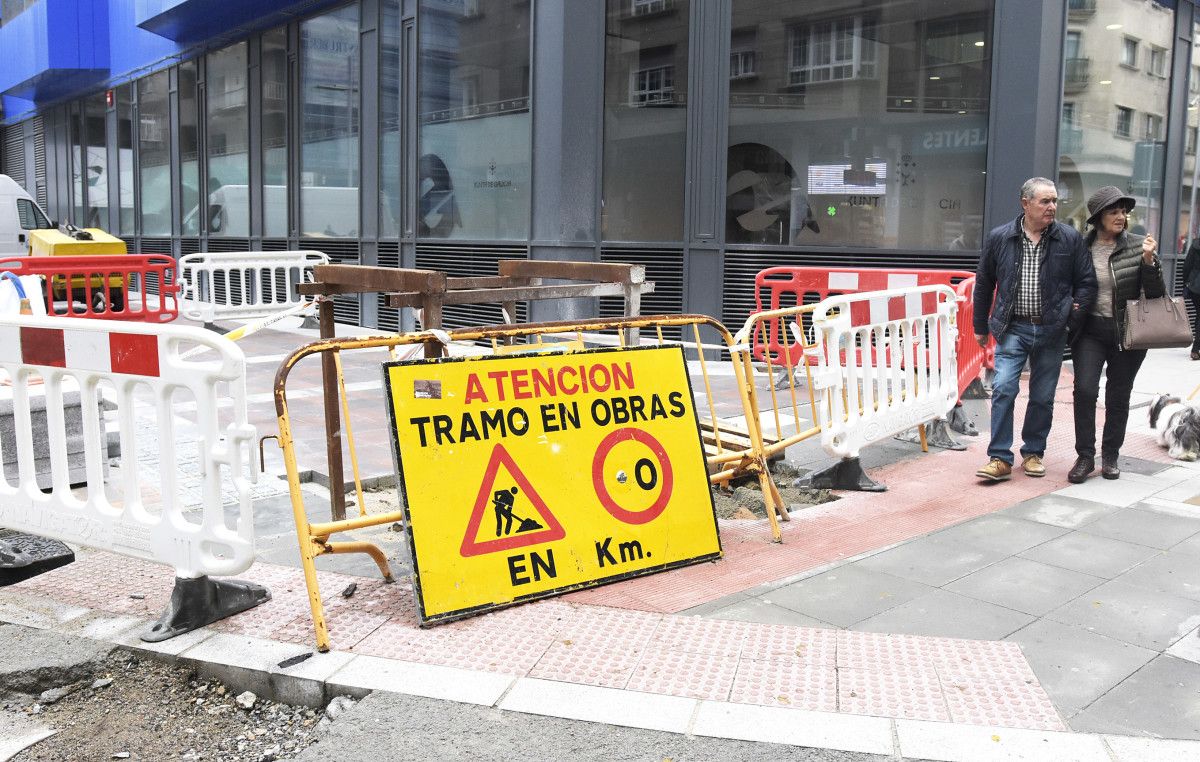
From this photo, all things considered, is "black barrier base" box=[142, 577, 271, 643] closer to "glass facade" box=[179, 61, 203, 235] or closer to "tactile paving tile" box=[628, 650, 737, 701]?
"tactile paving tile" box=[628, 650, 737, 701]

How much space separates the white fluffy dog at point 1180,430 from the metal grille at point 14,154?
1349 inches

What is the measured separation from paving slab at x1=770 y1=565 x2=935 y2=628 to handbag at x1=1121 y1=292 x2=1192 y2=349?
2.70 metres

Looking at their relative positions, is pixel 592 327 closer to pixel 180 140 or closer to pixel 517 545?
pixel 517 545

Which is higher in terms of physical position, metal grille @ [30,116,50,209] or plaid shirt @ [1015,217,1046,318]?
metal grille @ [30,116,50,209]

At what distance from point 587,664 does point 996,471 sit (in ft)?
12.3

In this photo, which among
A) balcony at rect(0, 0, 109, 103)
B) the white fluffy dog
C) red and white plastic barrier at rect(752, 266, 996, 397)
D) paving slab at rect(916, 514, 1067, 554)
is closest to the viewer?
paving slab at rect(916, 514, 1067, 554)

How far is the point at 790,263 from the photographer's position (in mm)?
12227

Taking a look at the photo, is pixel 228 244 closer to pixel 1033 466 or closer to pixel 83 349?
pixel 83 349

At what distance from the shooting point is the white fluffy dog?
7.39m

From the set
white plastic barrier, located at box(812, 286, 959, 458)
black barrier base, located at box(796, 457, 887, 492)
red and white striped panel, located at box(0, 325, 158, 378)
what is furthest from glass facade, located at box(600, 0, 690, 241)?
red and white striped panel, located at box(0, 325, 158, 378)

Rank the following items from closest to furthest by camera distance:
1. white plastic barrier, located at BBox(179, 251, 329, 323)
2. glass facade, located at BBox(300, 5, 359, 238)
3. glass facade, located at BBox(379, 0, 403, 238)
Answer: white plastic barrier, located at BBox(179, 251, 329, 323), glass facade, located at BBox(379, 0, 403, 238), glass facade, located at BBox(300, 5, 359, 238)

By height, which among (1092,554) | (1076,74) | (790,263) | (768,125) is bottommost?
(1092,554)

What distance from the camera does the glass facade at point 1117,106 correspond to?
12.0 meters

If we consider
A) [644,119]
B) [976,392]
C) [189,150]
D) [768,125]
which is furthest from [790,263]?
[189,150]
